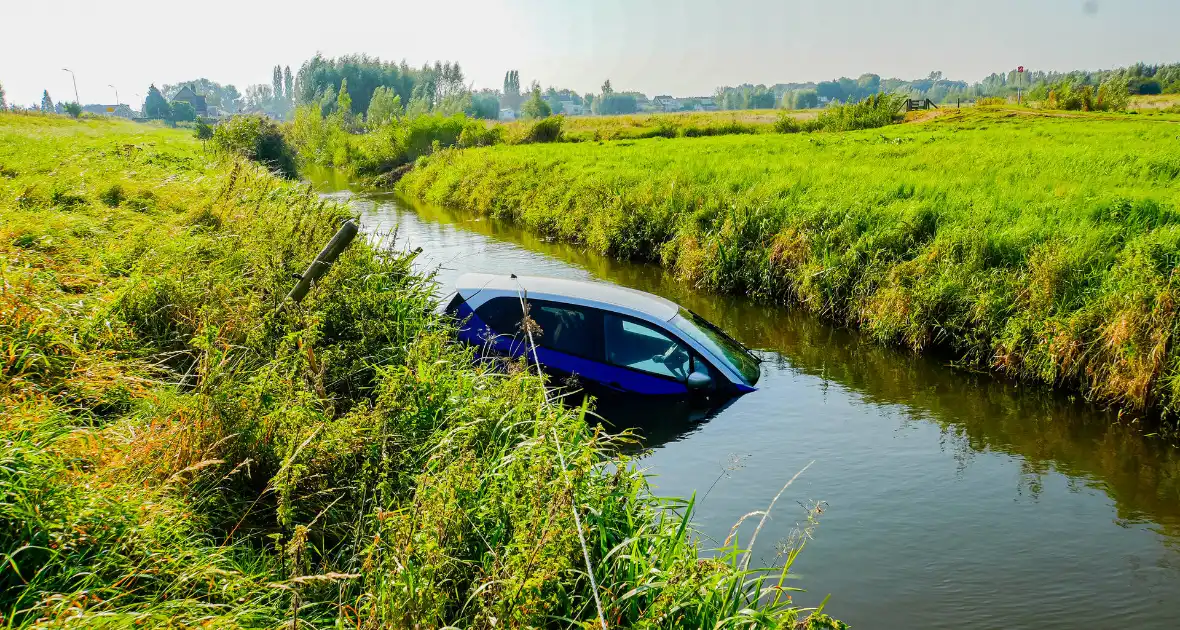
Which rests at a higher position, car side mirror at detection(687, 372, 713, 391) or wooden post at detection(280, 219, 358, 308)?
wooden post at detection(280, 219, 358, 308)

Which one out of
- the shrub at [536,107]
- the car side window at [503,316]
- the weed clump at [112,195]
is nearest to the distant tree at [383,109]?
the shrub at [536,107]

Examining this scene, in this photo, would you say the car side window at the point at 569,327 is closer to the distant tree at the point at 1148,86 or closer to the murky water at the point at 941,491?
the murky water at the point at 941,491

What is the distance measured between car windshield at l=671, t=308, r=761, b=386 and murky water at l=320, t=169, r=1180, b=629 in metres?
0.38

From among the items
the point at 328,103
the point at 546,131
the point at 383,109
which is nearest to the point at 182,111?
the point at 328,103

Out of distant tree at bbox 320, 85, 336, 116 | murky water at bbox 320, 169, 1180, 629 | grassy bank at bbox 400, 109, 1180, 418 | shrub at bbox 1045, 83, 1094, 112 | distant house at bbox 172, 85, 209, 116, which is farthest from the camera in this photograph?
distant house at bbox 172, 85, 209, 116

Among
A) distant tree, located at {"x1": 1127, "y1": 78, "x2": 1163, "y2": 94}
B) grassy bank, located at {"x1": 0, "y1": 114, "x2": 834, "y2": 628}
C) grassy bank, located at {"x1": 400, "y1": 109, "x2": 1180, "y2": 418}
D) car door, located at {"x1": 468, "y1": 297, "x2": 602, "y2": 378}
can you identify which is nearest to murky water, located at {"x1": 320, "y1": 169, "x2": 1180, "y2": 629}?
grassy bank, located at {"x1": 400, "y1": 109, "x2": 1180, "y2": 418}

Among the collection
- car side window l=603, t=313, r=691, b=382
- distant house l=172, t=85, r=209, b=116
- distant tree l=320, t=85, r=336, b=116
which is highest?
distant house l=172, t=85, r=209, b=116

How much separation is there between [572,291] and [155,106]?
20630cm

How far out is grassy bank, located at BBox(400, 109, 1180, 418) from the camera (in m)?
10.5

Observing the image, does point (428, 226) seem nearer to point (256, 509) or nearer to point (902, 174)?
point (902, 174)

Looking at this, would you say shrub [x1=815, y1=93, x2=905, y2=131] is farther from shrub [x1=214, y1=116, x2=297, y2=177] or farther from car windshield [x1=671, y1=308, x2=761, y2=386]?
car windshield [x1=671, y1=308, x2=761, y2=386]

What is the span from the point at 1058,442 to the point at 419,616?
28.7 feet

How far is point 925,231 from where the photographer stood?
14.5 metres

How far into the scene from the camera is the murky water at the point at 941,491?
21.0 ft
